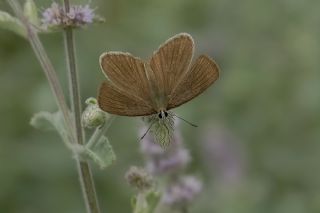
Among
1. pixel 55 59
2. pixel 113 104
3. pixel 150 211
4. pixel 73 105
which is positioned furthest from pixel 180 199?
pixel 55 59

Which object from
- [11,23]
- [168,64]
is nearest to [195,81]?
[168,64]

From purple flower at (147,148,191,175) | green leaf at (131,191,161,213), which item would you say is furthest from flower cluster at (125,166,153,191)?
purple flower at (147,148,191,175)

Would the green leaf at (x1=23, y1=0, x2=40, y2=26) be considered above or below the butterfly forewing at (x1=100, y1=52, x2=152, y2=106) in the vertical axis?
above

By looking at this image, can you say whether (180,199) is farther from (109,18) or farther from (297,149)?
(109,18)

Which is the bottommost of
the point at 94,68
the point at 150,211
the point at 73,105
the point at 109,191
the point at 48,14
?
the point at 150,211

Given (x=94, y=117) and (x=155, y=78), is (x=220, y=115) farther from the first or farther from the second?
(x=155, y=78)

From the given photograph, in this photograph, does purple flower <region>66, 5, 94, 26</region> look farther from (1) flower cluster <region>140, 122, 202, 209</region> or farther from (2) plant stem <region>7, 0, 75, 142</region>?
(1) flower cluster <region>140, 122, 202, 209</region>

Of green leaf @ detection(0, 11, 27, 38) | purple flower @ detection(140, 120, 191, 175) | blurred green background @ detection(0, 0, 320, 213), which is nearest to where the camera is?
Result: green leaf @ detection(0, 11, 27, 38)
